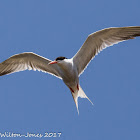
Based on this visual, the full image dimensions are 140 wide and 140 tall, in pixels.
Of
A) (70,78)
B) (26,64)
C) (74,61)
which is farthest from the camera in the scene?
(26,64)

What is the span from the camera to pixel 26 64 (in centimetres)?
802

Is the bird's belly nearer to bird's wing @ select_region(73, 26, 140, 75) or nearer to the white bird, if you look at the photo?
the white bird

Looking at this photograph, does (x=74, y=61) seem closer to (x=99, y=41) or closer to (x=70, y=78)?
(x=70, y=78)

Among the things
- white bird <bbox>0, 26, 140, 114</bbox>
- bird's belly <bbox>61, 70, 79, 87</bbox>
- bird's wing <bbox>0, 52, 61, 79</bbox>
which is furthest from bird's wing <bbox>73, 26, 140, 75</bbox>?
bird's wing <bbox>0, 52, 61, 79</bbox>

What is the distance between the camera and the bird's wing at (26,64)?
25.6ft

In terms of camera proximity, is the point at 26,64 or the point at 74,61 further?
the point at 26,64

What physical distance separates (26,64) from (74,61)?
1381 mm

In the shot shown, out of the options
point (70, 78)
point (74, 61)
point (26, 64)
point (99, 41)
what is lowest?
point (70, 78)

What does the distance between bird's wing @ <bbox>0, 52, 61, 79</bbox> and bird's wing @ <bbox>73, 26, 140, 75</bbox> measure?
723mm

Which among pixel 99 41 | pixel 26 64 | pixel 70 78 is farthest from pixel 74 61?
pixel 26 64

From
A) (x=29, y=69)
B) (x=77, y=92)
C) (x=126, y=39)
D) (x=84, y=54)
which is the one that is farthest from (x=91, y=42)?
(x=29, y=69)

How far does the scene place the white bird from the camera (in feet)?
23.2

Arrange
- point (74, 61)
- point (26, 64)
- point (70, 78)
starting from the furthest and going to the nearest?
point (26, 64)
point (74, 61)
point (70, 78)

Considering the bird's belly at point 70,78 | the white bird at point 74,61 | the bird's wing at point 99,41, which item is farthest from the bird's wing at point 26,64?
the bird's wing at point 99,41
